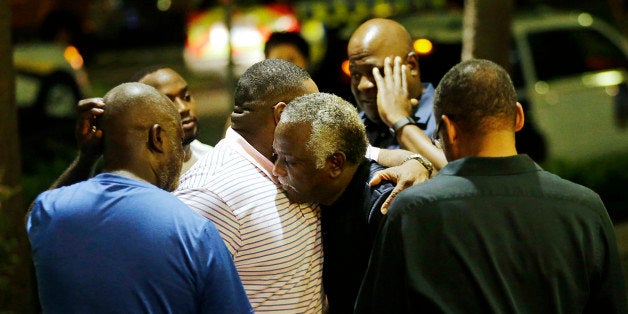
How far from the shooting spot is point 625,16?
624 inches

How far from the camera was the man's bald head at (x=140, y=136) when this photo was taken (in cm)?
303

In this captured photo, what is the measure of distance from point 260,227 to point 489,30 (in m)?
4.71

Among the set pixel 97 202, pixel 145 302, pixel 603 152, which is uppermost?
pixel 97 202

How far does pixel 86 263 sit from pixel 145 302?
201 mm

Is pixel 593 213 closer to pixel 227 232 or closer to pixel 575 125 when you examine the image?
pixel 227 232

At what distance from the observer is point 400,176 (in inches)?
133

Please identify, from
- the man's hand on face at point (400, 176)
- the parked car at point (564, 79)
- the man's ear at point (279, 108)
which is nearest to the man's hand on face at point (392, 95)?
the man's hand on face at point (400, 176)

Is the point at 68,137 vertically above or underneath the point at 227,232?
underneath

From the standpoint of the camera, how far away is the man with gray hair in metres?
3.25

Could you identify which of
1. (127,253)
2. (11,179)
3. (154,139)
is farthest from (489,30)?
(127,253)

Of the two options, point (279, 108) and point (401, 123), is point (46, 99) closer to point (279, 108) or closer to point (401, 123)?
point (401, 123)

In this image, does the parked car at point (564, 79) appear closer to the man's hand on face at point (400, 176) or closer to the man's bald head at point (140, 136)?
the man's hand on face at point (400, 176)

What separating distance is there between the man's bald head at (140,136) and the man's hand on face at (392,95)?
4.44 ft

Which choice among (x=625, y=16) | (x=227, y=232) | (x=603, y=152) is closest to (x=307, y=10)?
(x=625, y=16)
